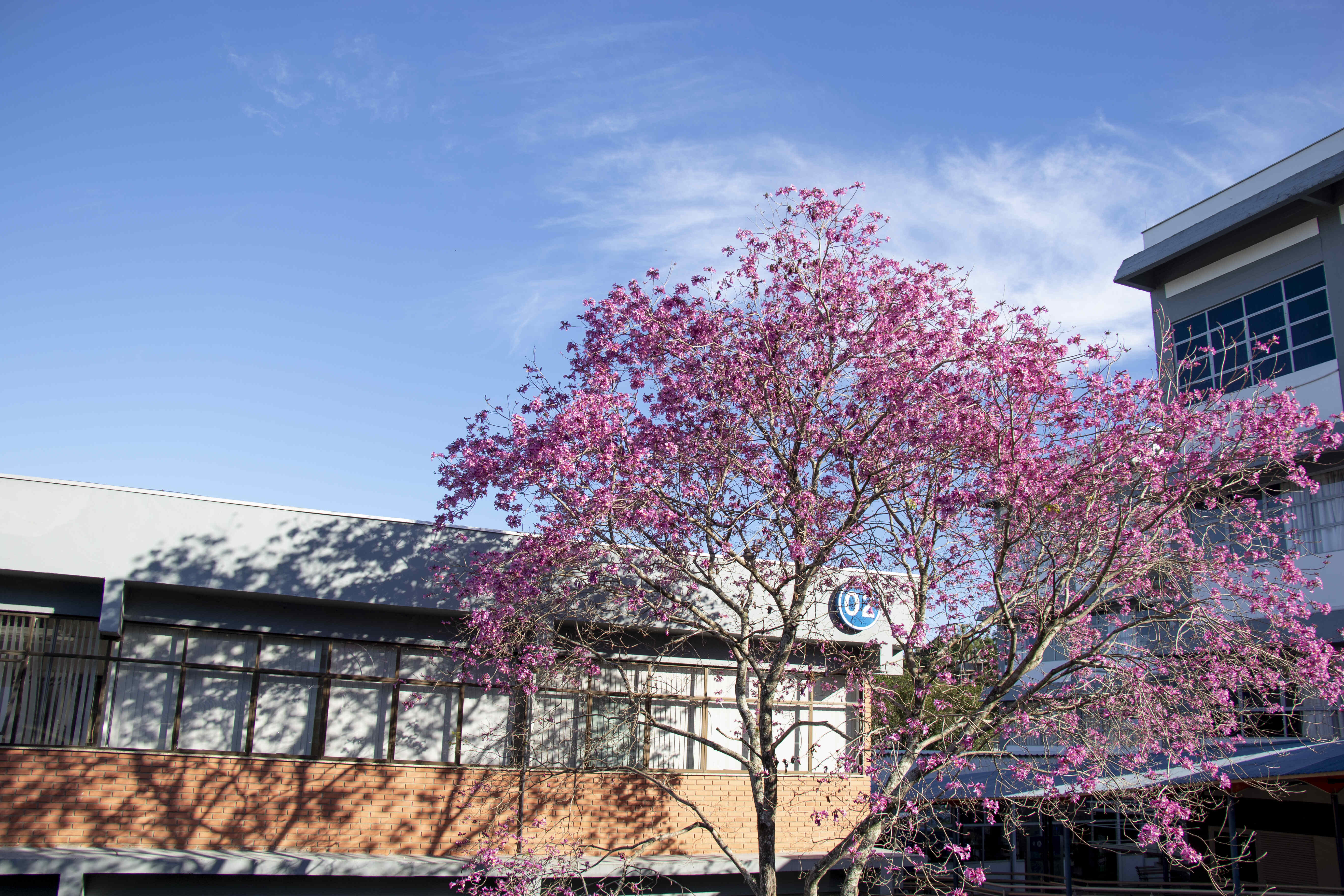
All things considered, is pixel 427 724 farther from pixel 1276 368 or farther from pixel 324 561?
pixel 1276 368

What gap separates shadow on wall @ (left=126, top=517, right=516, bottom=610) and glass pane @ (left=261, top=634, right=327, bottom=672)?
856 mm

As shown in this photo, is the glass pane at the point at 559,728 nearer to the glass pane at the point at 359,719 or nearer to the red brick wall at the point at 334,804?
the red brick wall at the point at 334,804

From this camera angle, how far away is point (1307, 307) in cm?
2186

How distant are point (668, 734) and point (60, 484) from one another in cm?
914

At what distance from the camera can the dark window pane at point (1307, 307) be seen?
21.6m

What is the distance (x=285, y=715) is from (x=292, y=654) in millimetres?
839

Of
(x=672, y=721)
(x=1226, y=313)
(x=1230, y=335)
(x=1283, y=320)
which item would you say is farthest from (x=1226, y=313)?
(x=672, y=721)

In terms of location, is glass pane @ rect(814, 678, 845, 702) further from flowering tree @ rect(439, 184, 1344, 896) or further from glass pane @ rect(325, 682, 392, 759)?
glass pane @ rect(325, 682, 392, 759)

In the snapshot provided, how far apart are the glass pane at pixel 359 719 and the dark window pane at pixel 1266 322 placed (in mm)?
18338

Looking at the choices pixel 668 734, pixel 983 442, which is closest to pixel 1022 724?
pixel 983 442

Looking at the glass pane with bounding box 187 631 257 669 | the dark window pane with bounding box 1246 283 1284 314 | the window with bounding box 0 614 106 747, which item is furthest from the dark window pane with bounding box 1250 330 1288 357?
the window with bounding box 0 614 106 747

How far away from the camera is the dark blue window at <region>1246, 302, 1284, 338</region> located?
880 inches

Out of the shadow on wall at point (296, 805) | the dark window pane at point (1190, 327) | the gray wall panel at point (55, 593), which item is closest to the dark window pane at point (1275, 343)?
the dark window pane at point (1190, 327)

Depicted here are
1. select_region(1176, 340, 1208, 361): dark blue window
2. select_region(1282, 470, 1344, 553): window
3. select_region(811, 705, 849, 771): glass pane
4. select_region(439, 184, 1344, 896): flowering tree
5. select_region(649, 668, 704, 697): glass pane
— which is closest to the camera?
select_region(439, 184, 1344, 896): flowering tree
